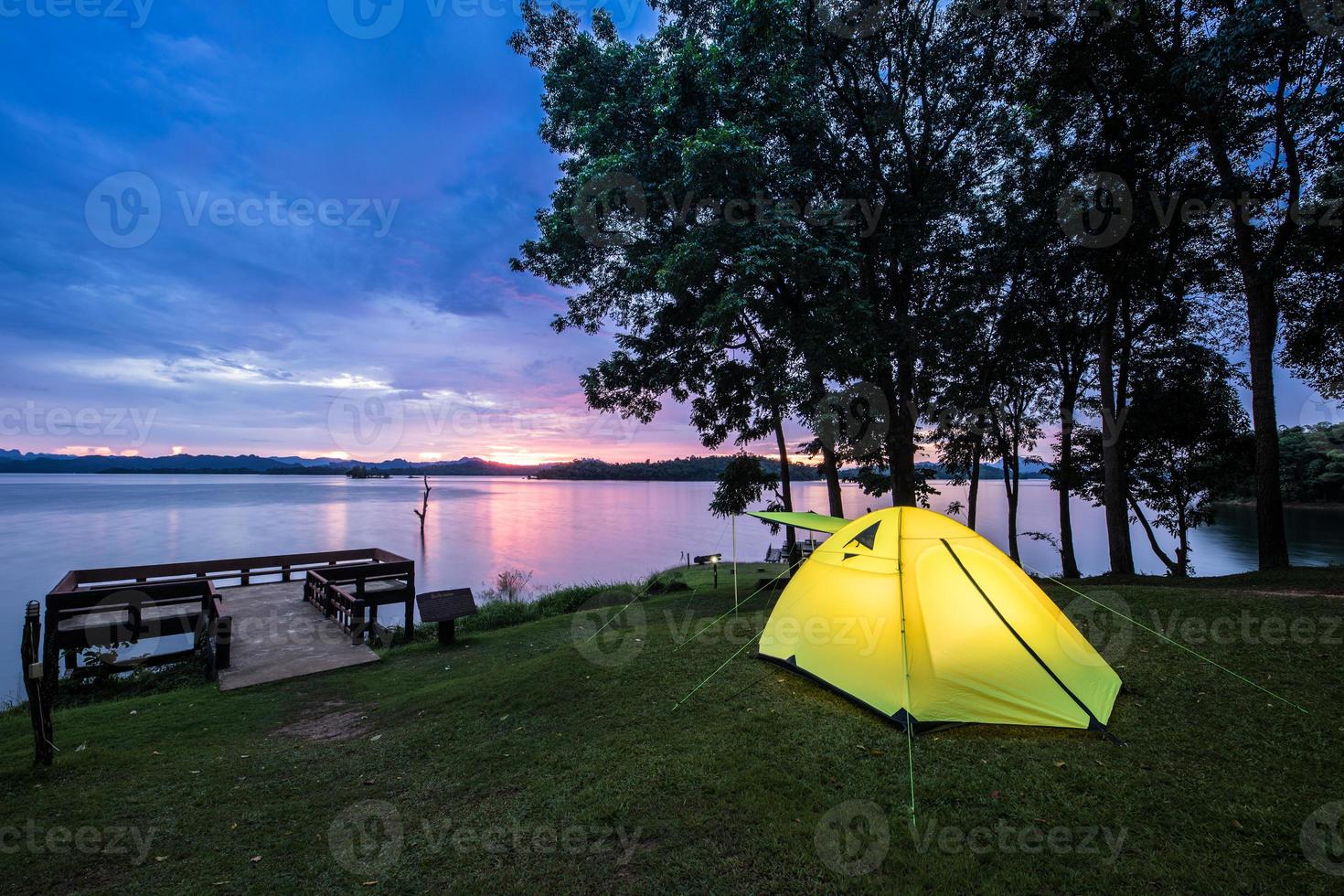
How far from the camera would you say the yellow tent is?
16.1 feet

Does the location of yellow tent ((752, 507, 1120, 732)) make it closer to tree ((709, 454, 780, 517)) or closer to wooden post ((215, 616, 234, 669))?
wooden post ((215, 616, 234, 669))

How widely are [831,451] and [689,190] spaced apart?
7898 mm

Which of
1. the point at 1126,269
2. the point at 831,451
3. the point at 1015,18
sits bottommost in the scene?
the point at 831,451

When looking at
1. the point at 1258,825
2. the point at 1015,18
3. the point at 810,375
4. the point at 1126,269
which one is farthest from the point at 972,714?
the point at 1015,18

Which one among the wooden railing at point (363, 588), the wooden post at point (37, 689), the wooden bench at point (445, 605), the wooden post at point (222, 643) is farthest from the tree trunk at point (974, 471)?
the wooden post at point (37, 689)

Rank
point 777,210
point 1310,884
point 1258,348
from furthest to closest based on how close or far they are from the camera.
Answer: point 777,210, point 1258,348, point 1310,884

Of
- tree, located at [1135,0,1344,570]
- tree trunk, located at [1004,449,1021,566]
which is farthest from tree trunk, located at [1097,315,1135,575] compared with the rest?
tree trunk, located at [1004,449,1021,566]

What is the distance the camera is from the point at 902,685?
5.05 meters

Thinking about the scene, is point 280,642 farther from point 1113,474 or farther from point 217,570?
point 1113,474

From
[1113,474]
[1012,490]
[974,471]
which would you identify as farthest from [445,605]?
[1012,490]

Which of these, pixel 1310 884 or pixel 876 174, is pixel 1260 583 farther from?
pixel 876 174

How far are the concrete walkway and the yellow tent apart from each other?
869 centimetres

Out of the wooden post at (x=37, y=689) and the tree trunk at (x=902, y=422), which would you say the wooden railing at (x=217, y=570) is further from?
the tree trunk at (x=902, y=422)

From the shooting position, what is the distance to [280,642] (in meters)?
10.3
